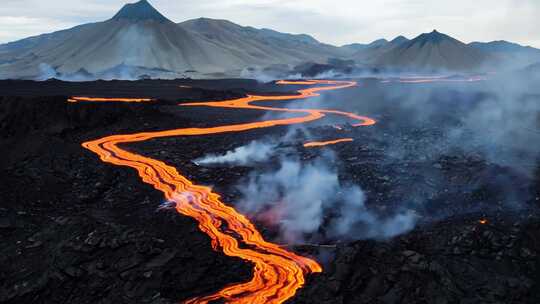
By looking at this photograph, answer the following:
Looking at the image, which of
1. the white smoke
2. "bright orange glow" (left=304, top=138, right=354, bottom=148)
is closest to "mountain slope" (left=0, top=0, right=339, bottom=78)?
"bright orange glow" (left=304, top=138, right=354, bottom=148)

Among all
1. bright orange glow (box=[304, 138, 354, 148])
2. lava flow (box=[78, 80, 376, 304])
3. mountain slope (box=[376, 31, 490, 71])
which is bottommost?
lava flow (box=[78, 80, 376, 304])

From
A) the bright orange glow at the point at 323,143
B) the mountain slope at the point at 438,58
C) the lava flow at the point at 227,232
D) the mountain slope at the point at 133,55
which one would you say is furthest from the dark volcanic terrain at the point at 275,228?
the mountain slope at the point at 438,58

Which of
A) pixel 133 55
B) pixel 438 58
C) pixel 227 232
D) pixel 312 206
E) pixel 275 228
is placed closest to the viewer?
pixel 227 232

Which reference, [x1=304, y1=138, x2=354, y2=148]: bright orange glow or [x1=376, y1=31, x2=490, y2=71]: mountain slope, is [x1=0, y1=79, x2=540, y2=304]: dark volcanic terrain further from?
[x1=376, y1=31, x2=490, y2=71]: mountain slope

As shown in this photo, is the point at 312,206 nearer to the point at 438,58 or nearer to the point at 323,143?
the point at 323,143

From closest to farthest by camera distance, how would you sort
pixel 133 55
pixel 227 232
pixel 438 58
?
pixel 227 232 < pixel 133 55 < pixel 438 58

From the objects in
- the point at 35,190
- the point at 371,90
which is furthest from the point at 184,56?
the point at 35,190

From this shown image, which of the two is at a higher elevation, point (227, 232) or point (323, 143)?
point (323, 143)

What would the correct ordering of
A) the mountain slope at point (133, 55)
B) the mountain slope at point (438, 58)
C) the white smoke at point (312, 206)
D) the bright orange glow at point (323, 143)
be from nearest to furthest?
1. the white smoke at point (312, 206)
2. the bright orange glow at point (323, 143)
3. the mountain slope at point (133, 55)
4. the mountain slope at point (438, 58)

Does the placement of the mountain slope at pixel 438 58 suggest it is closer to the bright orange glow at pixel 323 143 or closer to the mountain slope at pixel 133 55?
the mountain slope at pixel 133 55

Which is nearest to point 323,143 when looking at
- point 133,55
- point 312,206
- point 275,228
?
point 312,206
